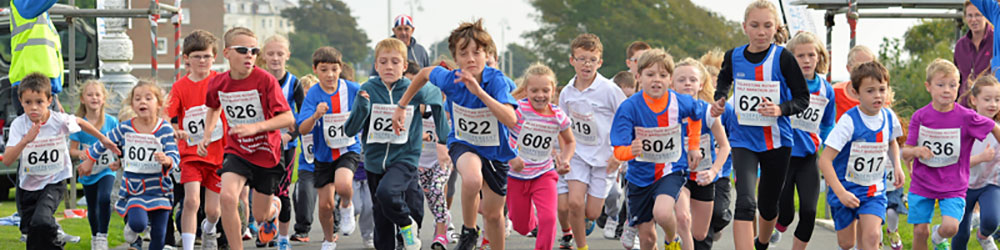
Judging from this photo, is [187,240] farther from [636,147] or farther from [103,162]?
[636,147]

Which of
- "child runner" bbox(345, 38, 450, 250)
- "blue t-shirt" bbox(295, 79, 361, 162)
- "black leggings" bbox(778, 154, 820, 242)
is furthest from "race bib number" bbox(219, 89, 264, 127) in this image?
"black leggings" bbox(778, 154, 820, 242)

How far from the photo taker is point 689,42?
75188 millimetres

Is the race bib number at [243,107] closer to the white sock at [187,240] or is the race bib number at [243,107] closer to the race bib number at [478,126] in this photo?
the white sock at [187,240]

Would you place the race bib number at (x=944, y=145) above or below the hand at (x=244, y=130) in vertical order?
below

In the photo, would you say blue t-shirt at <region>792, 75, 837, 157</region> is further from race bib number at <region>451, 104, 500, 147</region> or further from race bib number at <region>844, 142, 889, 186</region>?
race bib number at <region>451, 104, 500, 147</region>

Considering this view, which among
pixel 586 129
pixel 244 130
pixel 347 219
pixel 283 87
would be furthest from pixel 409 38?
pixel 244 130

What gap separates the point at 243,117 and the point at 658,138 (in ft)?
8.60

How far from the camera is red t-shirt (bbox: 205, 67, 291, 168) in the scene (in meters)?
7.85

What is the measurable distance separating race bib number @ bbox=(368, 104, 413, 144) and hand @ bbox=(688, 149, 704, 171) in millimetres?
1853

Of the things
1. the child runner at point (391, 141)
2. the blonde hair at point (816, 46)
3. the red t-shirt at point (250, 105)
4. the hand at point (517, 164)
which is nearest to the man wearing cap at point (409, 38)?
the child runner at point (391, 141)

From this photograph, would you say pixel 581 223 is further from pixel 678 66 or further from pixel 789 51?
pixel 789 51

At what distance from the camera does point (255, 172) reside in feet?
26.5

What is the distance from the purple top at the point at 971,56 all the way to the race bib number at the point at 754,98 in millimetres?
3623

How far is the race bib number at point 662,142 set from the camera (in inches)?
Result: 307
